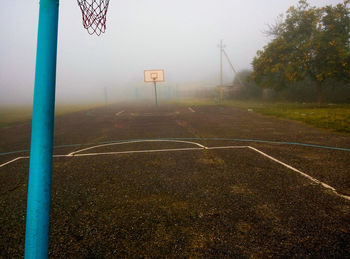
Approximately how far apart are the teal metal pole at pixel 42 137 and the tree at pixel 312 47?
21.6 m

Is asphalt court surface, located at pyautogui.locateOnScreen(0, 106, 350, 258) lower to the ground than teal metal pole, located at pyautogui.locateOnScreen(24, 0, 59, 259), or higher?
lower

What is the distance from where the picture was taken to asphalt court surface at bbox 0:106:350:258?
239 cm

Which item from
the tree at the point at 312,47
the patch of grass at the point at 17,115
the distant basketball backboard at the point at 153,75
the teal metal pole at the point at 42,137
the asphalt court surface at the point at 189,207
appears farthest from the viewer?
the distant basketball backboard at the point at 153,75

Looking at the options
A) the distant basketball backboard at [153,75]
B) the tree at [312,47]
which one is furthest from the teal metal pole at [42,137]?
the distant basketball backboard at [153,75]

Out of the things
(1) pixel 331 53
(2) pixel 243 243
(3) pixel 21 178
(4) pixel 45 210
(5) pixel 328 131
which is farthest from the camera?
(1) pixel 331 53

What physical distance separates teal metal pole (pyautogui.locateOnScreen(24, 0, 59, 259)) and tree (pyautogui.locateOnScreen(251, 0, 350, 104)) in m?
21.6

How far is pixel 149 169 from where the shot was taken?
495 centimetres

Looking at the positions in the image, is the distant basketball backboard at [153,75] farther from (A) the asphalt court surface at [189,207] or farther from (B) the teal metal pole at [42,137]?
(B) the teal metal pole at [42,137]

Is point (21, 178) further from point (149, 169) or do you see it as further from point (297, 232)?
point (297, 232)

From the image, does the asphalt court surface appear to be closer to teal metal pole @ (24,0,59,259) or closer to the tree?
teal metal pole @ (24,0,59,259)

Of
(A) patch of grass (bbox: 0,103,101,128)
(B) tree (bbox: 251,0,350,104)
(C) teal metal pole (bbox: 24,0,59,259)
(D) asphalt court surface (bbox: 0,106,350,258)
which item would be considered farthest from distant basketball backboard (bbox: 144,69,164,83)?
(C) teal metal pole (bbox: 24,0,59,259)

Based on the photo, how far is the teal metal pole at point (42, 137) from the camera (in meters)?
1.42

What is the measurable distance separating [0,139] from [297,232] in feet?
36.5

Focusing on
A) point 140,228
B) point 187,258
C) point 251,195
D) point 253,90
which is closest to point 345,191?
point 251,195
